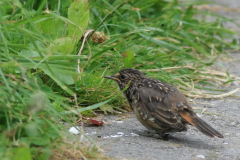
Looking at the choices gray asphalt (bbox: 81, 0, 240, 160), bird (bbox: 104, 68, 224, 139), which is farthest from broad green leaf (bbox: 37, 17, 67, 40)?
gray asphalt (bbox: 81, 0, 240, 160)

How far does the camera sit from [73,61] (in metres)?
4.91

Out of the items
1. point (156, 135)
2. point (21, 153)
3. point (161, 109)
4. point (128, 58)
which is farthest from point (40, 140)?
point (128, 58)

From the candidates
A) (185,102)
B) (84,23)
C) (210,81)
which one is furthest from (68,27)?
(210,81)

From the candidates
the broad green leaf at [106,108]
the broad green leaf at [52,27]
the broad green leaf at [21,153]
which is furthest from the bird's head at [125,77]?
the broad green leaf at [21,153]

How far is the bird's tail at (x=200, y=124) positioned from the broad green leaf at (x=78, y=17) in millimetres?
1605

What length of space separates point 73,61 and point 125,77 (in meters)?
0.71

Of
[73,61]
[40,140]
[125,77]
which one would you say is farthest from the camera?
[125,77]

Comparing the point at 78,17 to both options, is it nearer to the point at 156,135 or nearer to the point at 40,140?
the point at 156,135

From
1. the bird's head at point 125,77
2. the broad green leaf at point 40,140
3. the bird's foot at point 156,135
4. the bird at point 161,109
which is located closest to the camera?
the broad green leaf at point 40,140

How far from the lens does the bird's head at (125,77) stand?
17.0 ft

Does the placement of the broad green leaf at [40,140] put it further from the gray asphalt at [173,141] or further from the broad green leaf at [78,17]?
the broad green leaf at [78,17]

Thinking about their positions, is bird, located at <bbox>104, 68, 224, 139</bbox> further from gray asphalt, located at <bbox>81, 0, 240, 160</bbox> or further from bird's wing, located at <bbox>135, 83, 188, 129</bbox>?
gray asphalt, located at <bbox>81, 0, 240, 160</bbox>

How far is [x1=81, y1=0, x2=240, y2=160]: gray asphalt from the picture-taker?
151 inches

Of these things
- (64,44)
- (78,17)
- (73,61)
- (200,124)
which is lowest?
(200,124)
